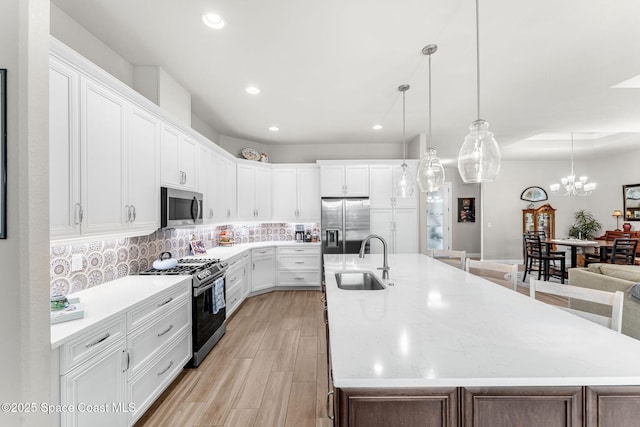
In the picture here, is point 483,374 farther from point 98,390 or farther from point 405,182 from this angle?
point 405,182

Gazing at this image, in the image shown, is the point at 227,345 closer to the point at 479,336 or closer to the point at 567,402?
the point at 479,336

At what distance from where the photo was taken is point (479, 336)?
120cm

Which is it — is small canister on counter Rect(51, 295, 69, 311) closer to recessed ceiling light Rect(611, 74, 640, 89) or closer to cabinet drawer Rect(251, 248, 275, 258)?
cabinet drawer Rect(251, 248, 275, 258)

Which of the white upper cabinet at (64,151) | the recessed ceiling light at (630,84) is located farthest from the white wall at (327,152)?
the white upper cabinet at (64,151)

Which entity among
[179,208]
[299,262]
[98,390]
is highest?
[179,208]

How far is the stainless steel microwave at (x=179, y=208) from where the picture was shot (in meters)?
2.62

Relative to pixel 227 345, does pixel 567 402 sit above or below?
above

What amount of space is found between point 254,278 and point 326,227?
1526 mm

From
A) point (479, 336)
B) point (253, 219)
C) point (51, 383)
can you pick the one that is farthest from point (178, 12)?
point (253, 219)

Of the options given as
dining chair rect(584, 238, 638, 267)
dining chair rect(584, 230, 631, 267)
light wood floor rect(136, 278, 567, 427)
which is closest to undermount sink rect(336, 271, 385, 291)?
light wood floor rect(136, 278, 567, 427)

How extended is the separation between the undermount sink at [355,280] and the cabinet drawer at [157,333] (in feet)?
4.50

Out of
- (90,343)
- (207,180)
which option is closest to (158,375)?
(90,343)

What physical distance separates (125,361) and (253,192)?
359 centimetres

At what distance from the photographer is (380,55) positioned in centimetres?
253
